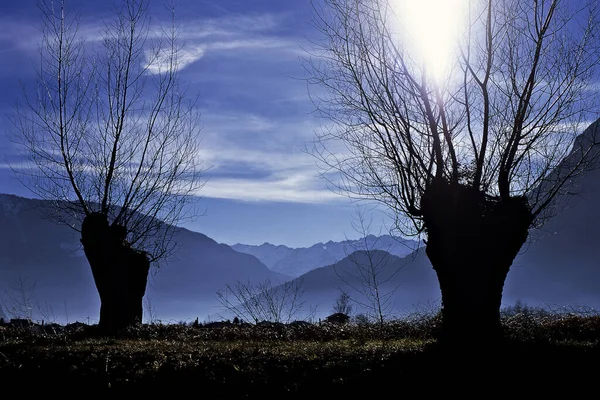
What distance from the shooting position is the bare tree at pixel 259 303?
15.1 metres

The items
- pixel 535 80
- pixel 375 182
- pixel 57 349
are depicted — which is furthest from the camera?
pixel 375 182

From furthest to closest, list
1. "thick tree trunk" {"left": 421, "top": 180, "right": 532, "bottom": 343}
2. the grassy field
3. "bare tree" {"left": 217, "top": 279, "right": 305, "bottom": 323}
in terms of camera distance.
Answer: "bare tree" {"left": 217, "top": 279, "right": 305, "bottom": 323} < "thick tree trunk" {"left": 421, "top": 180, "right": 532, "bottom": 343} < the grassy field

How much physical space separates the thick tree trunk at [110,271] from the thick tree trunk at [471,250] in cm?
956

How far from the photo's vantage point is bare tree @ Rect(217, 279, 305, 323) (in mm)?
15148

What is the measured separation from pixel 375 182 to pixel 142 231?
28.4 ft

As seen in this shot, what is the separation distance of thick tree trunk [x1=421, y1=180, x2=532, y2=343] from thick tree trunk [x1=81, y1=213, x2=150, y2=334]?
956cm

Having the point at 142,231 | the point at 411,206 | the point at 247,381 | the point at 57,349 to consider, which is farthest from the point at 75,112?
the point at 247,381

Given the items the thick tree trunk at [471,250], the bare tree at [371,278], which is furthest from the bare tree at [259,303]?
the thick tree trunk at [471,250]

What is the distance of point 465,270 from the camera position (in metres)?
9.56

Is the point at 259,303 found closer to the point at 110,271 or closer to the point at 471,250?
the point at 110,271

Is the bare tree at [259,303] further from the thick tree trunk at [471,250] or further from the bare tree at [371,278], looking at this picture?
the thick tree trunk at [471,250]

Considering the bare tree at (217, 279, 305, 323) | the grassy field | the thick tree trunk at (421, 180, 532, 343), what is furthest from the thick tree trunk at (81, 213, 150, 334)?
→ the thick tree trunk at (421, 180, 532, 343)

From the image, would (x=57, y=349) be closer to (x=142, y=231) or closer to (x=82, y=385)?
(x=82, y=385)

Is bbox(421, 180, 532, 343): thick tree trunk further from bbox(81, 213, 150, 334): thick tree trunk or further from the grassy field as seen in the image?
bbox(81, 213, 150, 334): thick tree trunk
